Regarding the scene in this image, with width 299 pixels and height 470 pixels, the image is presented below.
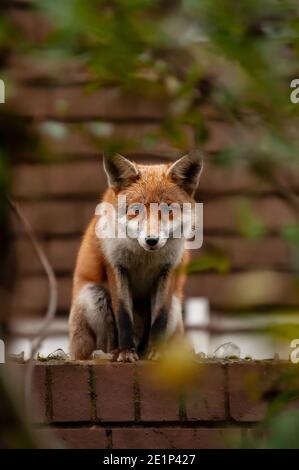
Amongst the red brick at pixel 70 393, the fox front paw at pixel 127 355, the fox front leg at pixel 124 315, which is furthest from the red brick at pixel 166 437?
the fox front leg at pixel 124 315

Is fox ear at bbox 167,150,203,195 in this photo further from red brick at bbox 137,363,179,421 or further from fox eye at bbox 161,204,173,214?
red brick at bbox 137,363,179,421

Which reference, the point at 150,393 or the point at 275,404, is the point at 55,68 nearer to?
the point at 275,404

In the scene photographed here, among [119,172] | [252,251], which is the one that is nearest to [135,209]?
[119,172]

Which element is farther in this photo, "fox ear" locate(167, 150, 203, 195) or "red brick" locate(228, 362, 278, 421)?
"fox ear" locate(167, 150, 203, 195)

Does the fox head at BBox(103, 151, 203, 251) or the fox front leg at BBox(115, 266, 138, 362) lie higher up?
the fox head at BBox(103, 151, 203, 251)

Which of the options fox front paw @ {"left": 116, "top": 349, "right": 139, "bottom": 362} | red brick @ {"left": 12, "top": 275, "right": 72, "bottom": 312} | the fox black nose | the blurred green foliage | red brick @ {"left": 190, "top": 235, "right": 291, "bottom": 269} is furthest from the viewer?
red brick @ {"left": 190, "top": 235, "right": 291, "bottom": 269}

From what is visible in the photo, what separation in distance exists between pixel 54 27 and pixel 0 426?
38 cm

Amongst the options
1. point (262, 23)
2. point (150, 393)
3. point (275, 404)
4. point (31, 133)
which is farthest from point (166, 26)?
point (150, 393)

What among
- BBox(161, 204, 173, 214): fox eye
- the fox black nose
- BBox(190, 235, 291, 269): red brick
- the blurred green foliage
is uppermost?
BBox(190, 235, 291, 269): red brick

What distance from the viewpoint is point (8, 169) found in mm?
804

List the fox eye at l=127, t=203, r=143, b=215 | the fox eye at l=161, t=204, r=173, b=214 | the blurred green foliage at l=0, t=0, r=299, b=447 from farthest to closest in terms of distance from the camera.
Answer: the fox eye at l=161, t=204, r=173, b=214
the fox eye at l=127, t=203, r=143, b=215
the blurred green foliage at l=0, t=0, r=299, b=447

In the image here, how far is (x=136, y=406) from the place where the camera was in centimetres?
278

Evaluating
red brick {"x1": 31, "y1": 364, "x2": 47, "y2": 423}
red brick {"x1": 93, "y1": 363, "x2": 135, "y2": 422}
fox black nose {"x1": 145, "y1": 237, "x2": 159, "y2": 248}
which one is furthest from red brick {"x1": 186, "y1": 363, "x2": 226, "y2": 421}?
fox black nose {"x1": 145, "y1": 237, "x2": 159, "y2": 248}

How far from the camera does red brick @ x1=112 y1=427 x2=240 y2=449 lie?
2725 millimetres
